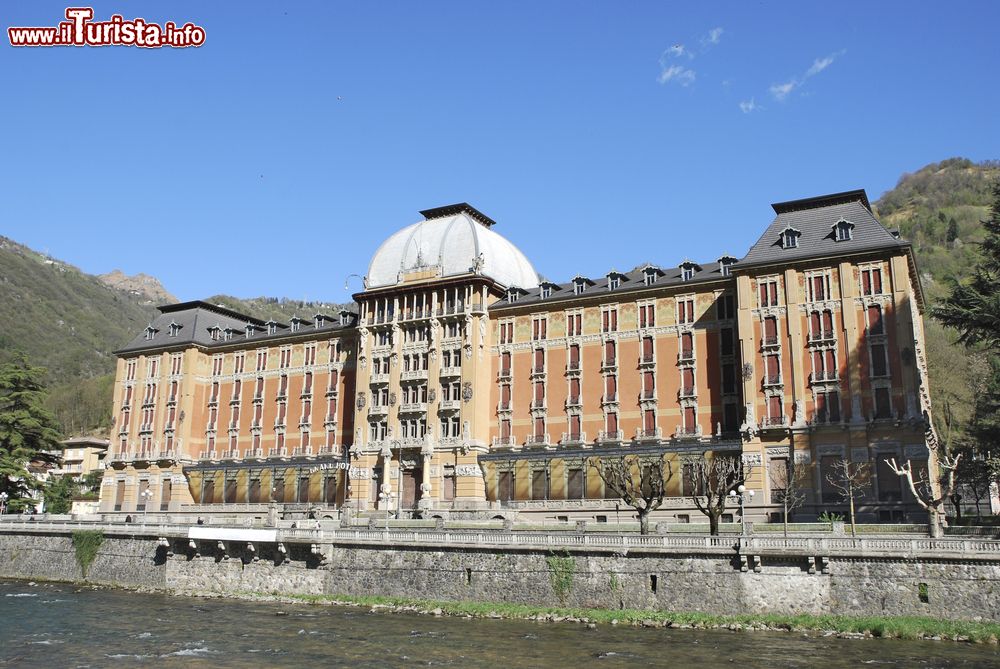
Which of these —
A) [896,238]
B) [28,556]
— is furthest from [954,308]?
[28,556]

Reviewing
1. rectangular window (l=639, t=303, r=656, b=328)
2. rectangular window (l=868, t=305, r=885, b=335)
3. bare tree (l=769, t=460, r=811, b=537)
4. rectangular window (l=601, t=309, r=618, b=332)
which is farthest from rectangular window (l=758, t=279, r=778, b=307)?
rectangular window (l=601, t=309, r=618, b=332)

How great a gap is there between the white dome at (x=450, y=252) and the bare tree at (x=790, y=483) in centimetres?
3316

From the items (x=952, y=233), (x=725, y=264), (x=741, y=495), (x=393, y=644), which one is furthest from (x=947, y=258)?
(x=393, y=644)

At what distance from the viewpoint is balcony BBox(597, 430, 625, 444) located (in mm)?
69312

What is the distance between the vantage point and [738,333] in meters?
64.8

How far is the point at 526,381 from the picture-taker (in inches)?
2987

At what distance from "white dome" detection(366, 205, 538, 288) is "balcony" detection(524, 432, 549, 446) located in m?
16.7

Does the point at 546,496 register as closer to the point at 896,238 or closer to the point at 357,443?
the point at 357,443

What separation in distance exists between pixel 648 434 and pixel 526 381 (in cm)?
1283

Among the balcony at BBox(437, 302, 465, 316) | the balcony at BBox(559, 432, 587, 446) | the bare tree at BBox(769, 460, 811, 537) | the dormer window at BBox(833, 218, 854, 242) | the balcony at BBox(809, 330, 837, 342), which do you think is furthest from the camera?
the balcony at BBox(437, 302, 465, 316)

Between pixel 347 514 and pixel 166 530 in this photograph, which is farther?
pixel 347 514

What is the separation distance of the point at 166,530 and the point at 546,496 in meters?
30.1

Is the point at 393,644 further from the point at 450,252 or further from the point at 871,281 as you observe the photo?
the point at 450,252

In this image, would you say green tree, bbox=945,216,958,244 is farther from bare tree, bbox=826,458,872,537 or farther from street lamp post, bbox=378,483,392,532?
street lamp post, bbox=378,483,392,532
